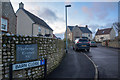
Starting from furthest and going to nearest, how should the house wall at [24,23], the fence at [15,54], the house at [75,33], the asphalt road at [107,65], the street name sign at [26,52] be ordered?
1. the house at [75,33]
2. the house wall at [24,23]
3. the asphalt road at [107,65]
4. the street name sign at [26,52]
5. the fence at [15,54]

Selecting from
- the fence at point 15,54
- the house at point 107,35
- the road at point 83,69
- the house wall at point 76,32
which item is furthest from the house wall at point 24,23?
the house at point 107,35

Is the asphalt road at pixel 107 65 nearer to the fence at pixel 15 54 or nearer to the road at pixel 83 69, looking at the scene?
the road at pixel 83 69

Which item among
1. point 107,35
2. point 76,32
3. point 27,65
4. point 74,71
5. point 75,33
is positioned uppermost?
point 76,32

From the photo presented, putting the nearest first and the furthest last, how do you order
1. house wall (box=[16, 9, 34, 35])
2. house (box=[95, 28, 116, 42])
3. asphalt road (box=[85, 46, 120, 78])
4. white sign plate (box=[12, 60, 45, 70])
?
1. white sign plate (box=[12, 60, 45, 70])
2. asphalt road (box=[85, 46, 120, 78])
3. house wall (box=[16, 9, 34, 35])
4. house (box=[95, 28, 116, 42])

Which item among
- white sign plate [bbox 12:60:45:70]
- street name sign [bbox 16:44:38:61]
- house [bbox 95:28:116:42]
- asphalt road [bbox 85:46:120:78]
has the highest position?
house [bbox 95:28:116:42]

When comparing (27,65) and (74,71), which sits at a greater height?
(27,65)

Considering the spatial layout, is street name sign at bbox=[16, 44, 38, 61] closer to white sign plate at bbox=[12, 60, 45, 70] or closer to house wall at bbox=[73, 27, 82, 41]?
white sign plate at bbox=[12, 60, 45, 70]

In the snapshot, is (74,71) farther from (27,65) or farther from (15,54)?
(15,54)

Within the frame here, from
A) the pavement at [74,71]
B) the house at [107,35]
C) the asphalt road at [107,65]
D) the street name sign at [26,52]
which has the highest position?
the house at [107,35]

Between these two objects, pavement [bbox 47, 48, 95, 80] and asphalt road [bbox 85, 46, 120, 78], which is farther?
asphalt road [bbox 85, 46, 120, 78]

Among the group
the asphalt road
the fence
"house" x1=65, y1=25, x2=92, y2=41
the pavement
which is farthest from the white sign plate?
"house" x1=65, y1=25, x2=92, y2=41

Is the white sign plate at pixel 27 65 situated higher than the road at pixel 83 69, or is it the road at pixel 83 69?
the white sign plate at pixel 27 65

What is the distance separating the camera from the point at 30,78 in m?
4.02

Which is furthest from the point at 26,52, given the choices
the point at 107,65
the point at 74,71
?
the point at 107,65
